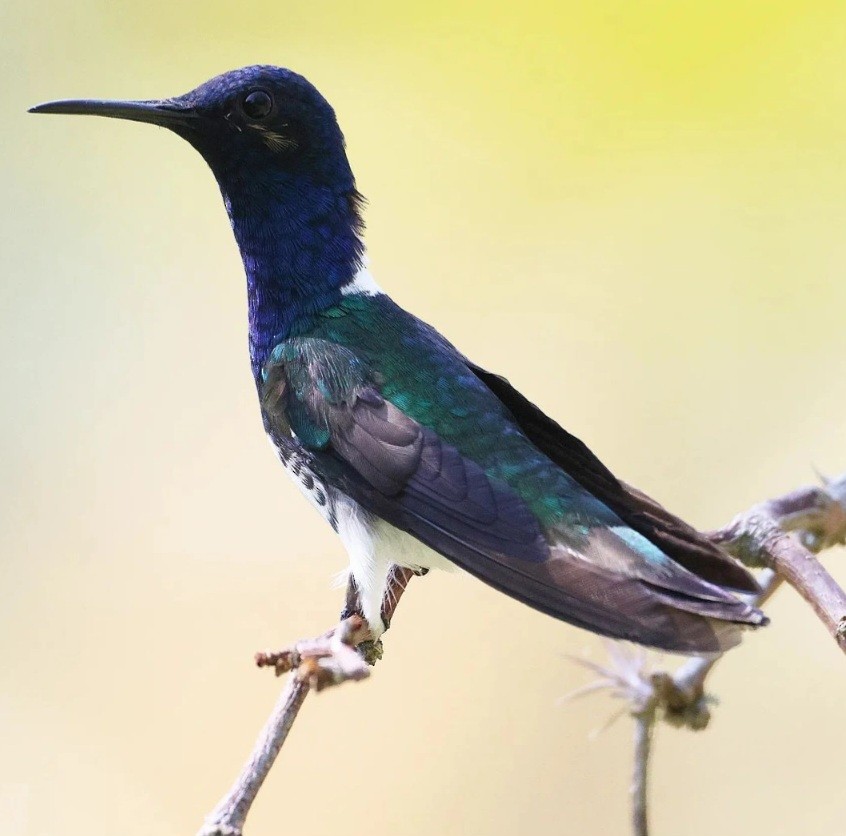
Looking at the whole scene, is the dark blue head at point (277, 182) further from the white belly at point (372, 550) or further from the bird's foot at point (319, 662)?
the bird's foot at point (319, 662)

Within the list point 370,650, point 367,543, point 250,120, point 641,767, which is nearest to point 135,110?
point 250,120

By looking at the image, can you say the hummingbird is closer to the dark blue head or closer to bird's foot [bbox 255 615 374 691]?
the dark blue head

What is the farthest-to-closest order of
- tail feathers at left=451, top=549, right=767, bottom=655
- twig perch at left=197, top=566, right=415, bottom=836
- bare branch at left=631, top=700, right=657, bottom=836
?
bare branch at left=631, top=700, right=657, bottom=836 → tail feathers at left=451, top=549, right=767, bottom=655 → twig perch at left=197, top=566, right=415, bottom=836

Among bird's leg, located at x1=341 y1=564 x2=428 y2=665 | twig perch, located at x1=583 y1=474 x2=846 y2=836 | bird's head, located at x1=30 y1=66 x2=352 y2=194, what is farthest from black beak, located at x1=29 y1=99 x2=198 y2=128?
twig perch, located at x1=583 y1=474 x2=846 y2=836

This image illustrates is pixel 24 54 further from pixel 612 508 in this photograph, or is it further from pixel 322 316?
pixel 612 508

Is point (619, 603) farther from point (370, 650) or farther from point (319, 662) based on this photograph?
point (370, 650)

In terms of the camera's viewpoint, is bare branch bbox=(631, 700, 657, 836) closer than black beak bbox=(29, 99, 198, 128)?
Yes

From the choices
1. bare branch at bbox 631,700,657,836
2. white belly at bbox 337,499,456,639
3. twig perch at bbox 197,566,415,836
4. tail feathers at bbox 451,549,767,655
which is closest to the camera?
twig perch at bbox 197,566,415,836
